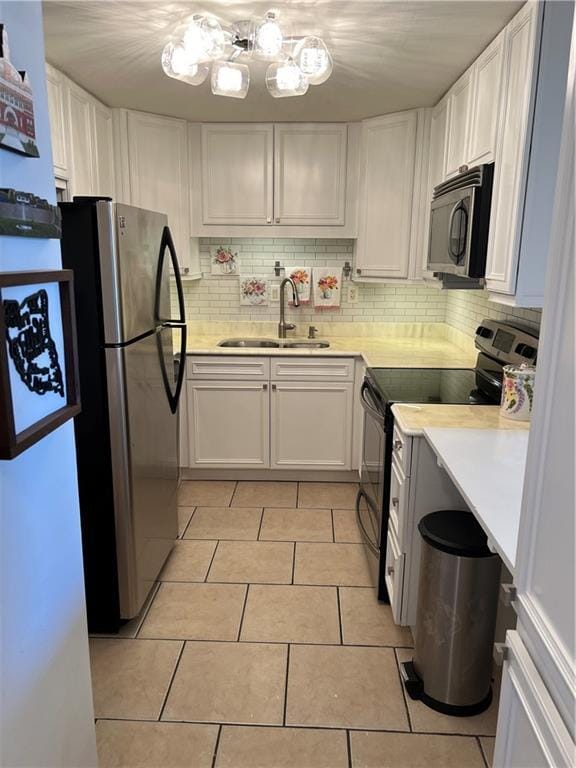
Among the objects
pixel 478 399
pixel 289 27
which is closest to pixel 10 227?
pixel 289 27

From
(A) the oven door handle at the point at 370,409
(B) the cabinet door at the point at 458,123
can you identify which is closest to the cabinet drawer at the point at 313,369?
(A) the oven door handle at the point at 370,409

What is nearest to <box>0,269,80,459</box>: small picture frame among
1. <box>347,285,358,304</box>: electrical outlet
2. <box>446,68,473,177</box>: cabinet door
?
<box>446,68,473,177</box>: cabinet door

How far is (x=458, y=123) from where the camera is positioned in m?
2.72

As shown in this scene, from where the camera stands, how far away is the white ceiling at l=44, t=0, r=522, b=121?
1981 mm

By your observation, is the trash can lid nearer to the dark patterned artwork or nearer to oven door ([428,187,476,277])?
oven door ([428,187,476,277])

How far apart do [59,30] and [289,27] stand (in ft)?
2.95

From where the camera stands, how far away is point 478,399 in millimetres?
2469

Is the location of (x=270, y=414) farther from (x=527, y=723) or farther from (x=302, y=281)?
(x=527, y=723)

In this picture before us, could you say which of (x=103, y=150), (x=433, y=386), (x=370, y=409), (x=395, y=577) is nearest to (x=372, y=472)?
(x=370, y=409)

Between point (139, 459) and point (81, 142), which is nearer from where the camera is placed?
point (139, 459)

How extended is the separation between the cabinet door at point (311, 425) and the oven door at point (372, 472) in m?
0.57

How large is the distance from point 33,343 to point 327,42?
187cm

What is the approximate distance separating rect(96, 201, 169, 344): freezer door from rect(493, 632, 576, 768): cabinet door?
1.59 m

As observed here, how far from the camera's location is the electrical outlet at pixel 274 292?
4.11 m
